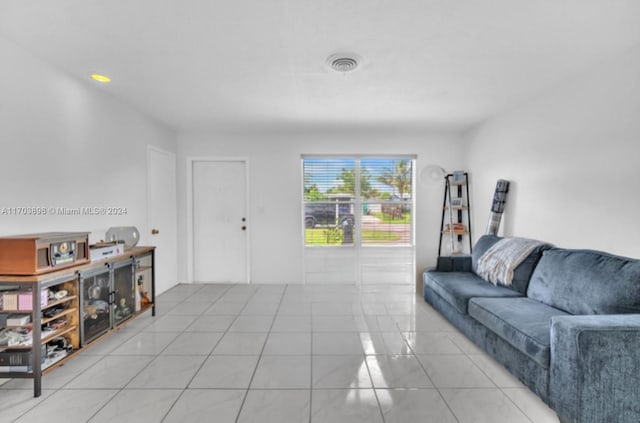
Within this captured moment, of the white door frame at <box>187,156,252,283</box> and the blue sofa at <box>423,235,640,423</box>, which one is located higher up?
the white door frame at <box>187,156,252,283</box>

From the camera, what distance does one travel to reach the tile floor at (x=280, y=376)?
5.79ft

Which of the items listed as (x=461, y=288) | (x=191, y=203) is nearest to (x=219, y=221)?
(x=191, y=203)

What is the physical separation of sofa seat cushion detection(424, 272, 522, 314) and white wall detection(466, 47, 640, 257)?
73 cm

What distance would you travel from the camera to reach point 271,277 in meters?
4.70

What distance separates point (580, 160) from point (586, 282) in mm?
1129

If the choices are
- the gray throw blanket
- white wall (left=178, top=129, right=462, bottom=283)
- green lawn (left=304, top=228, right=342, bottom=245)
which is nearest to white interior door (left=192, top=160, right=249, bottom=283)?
white wall (left=178, top=129, right=462, bottom=283)

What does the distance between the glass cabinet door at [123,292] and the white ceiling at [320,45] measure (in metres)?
1.77

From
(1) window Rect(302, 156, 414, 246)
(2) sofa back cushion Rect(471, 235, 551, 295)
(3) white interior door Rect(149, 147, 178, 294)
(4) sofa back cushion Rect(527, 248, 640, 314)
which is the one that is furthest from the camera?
(1) window Rect(302, 156, 414, 246)

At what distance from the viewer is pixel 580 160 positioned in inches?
104

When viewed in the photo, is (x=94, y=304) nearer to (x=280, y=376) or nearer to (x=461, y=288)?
(x=280, y=376)

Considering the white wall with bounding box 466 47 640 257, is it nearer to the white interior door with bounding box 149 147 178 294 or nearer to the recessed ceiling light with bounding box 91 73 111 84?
the recessed ceiling light with bounding box 91 73 111 84

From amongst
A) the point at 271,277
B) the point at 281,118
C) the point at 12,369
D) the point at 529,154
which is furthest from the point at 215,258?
the point at 529,154

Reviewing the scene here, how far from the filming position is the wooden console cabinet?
193 centimetres

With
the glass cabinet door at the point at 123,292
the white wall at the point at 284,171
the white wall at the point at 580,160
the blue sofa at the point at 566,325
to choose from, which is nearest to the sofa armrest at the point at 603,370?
the blue sofa at the point at 566,325
